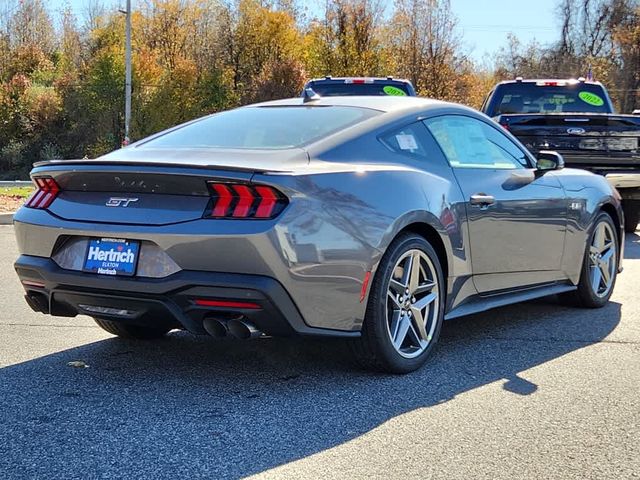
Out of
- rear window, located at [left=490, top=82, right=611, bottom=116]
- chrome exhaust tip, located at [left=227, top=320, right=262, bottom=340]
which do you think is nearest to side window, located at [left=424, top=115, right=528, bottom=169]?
chrome exhaust tip, located at [left=227, top=320, right=262, bottom=340]

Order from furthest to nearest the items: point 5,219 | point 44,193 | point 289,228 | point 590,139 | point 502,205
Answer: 1. point 5,219
2. point 590,139
3. point 502,205
4. point 44,193
5. point 289,228

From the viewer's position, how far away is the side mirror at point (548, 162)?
552cm

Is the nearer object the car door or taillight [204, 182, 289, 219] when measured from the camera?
taillight [204, 182, 289, 219]

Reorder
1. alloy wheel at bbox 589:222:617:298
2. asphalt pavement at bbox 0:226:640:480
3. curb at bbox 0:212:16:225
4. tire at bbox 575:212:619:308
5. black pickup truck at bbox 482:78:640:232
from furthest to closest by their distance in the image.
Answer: curb at bbox 0:212:16:225 → black pickup truck at bbox 482:78:640:232 → alloy wheel at bbox 589:222:617:298 → tire at bbox 575:212:619:308 → asphalt pavement at bbox 0:226:640:480

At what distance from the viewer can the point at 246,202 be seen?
11.8ft

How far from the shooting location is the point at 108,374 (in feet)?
13.7

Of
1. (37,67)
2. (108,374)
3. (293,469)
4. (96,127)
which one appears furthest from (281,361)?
(37,67)

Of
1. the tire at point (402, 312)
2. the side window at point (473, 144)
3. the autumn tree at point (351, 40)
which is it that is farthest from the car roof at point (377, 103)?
the autumn tree at point (351, 40)

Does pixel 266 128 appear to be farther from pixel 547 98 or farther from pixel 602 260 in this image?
pixel 547 98

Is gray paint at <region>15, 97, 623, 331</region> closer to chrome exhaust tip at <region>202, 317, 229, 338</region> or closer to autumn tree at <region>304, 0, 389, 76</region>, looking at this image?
chrome exhaust tip at <region>202, 317, 229, 338</region>

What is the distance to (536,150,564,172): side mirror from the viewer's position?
18.1 ft

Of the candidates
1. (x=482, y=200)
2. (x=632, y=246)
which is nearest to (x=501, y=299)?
(x=482, y=200)

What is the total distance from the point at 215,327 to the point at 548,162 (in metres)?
2.93

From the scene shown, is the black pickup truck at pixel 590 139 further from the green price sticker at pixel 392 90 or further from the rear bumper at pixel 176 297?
the rear bumper at pixel 176 297
